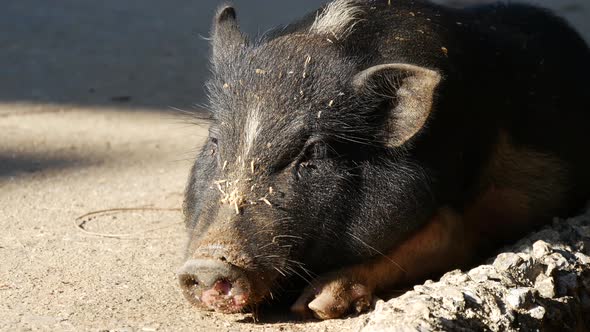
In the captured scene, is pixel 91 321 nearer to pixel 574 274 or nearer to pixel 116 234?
pixel 116 234

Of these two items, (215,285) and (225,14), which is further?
(225,14)

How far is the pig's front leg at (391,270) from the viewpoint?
3.69m

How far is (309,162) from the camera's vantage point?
12.3ft

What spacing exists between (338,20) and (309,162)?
25.7 inches

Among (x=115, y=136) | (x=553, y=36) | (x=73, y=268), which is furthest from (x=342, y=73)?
(x=115, y=136)

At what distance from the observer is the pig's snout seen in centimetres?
340

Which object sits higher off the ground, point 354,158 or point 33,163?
point 354,158

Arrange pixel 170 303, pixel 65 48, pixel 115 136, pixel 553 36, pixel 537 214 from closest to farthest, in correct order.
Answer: pixel 170 303 < pixel 537 214 < pixel 553 36 < pixel 115 136 < pixel 65 48

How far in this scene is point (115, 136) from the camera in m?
6.72

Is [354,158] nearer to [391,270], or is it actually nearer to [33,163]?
[391,270]

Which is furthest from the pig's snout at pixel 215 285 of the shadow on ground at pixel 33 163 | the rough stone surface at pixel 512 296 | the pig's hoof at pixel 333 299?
the shadow on ground at pixel 33 163

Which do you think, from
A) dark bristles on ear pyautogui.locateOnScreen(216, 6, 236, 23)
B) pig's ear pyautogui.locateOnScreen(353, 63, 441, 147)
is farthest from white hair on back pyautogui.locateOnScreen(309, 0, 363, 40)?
dark bristles on ear pyautogui.locateOnScreen(216, 6, 236, 23)

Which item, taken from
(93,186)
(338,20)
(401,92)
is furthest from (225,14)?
(93,186)

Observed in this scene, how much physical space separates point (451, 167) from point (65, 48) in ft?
17.7
